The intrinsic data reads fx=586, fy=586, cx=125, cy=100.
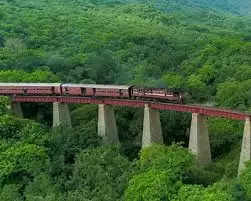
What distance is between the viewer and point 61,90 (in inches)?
1982

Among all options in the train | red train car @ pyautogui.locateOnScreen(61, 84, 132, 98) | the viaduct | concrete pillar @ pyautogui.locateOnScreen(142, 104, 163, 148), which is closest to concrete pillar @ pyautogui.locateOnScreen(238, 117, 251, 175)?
the viaduct

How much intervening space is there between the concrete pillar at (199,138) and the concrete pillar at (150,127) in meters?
3.57

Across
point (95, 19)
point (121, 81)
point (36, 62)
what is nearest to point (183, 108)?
point (121, 81)

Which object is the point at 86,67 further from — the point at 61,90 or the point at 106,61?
the point at 61,90

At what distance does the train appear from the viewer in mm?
46000

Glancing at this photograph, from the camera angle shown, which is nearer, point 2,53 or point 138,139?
point 138,139

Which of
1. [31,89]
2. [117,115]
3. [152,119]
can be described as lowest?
[117,115]

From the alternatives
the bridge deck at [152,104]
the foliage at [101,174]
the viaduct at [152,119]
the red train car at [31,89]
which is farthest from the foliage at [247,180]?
the red train car at [31,89]

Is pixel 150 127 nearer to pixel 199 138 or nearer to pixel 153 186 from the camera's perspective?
pixel 199 138

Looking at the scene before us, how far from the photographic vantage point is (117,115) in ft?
175

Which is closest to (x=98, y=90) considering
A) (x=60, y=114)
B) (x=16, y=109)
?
(x=60, y=114)

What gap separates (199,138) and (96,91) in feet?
32.3

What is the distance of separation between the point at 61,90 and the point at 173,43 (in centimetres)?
5109

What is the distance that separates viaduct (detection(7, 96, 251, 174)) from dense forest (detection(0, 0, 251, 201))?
4.73 ft
